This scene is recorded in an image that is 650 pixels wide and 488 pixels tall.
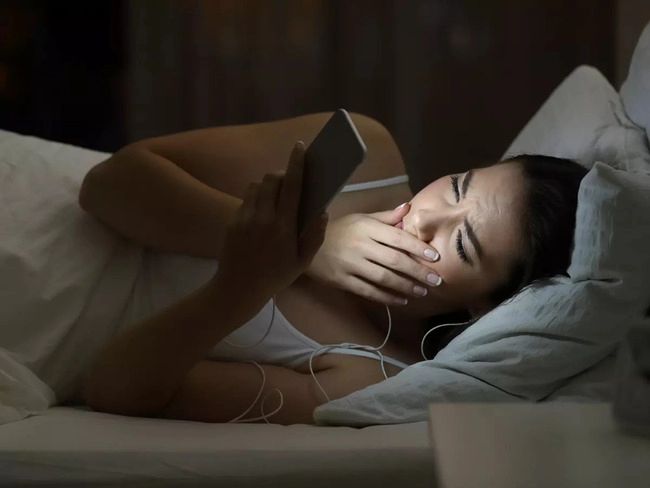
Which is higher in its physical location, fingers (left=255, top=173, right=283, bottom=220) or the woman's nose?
fingers (left=255, top=173, right=283, bottom=220)

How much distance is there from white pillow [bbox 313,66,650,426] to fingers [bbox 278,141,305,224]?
0.73 feet

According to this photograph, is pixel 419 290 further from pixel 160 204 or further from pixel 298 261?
pixel 160 204

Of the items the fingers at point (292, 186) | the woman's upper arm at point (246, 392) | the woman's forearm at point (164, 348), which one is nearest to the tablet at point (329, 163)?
the fingers at point (292, 186)

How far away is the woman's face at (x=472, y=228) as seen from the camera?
1045 millimetres

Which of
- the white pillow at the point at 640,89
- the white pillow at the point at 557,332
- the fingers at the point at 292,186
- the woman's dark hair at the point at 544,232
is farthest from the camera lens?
the white pillow at the point at 640,89

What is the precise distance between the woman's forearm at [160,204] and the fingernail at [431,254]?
0.79ft

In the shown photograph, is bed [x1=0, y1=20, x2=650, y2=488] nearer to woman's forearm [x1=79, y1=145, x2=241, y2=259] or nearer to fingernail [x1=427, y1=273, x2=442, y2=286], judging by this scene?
woman's forearm [x1=79, y1=145, x2=241, y2=259]

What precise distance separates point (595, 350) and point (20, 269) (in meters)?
0.67

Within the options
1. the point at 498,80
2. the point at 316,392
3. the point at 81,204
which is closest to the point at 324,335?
the point at 316,392

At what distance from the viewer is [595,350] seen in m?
0.97

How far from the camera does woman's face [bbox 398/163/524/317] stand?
1045mm

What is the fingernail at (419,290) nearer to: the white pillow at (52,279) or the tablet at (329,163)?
the tablet at (329,163)

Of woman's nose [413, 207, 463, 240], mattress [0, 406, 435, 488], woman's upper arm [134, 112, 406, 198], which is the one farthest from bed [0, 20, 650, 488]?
woman's nose [413, 207, 463, 240]

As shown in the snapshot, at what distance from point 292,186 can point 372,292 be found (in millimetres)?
279
